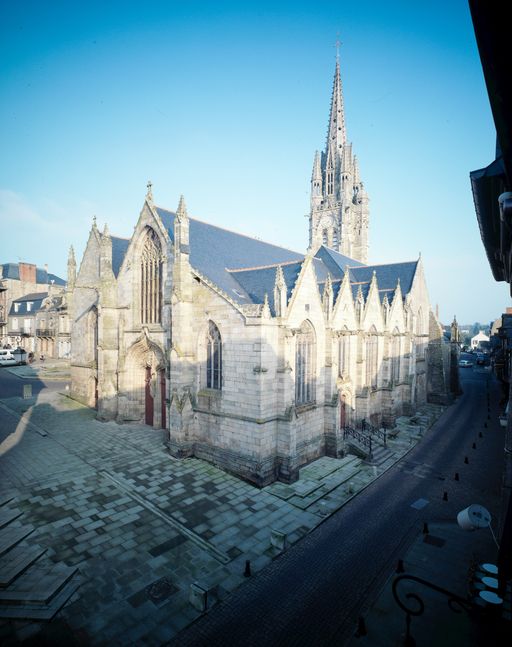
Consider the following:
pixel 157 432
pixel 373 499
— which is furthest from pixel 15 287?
pixel 373 499

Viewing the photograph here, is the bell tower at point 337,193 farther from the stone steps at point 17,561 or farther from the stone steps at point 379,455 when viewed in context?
the stone steps at point 17,561

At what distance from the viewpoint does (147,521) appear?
13.5 metres

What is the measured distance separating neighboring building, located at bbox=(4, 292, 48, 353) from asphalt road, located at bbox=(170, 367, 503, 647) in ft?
204

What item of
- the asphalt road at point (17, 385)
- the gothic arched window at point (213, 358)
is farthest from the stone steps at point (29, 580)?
the asphalt road at point (17, 385)

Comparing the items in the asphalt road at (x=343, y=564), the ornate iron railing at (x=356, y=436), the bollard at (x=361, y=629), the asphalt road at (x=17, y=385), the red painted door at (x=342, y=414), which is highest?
the red painted door at (x=342, y=414)

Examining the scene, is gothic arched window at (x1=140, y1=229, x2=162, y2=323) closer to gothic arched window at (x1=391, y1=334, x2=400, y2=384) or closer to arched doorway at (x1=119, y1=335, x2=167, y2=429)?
arched doorway at (x1=119, y1=335, x2=167, y2=429)

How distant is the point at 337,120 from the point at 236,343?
45916 mm

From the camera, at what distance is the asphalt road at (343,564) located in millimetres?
9008

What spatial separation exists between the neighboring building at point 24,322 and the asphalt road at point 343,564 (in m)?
62.2

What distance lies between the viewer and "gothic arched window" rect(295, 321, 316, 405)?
19.2m

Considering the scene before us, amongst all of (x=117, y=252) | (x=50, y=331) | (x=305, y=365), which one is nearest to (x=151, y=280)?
(x=117, y=252)

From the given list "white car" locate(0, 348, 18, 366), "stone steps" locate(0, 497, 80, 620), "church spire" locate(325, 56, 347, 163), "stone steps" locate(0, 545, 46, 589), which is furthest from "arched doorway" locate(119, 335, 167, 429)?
"church spire" locate(325, 56, 347, 163)

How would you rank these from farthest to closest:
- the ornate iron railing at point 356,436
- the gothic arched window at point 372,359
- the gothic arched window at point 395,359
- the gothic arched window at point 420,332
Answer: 1. the gothic arched window at point 420,332
2. the gothic arched window at point 395,359
3. the gothic arched window at point 372,359
4. the ornate iron railing at point 356,436

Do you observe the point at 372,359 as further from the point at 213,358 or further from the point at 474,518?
the point at 474,518
